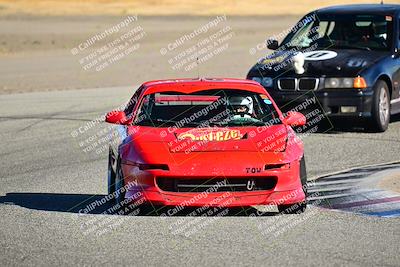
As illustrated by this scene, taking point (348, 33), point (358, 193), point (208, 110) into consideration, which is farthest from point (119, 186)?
point (348, 33)

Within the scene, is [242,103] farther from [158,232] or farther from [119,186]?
[158,232]

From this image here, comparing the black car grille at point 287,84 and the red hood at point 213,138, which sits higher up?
the red hood at point 213,138

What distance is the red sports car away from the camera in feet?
28.4

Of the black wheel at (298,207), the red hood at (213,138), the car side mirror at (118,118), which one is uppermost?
the car side mirror at (118,118)

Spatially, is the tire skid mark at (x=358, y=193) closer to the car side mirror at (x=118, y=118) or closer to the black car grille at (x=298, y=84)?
the car side mirror at (x=118, y=118)

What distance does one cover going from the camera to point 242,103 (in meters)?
10.1

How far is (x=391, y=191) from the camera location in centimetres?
1019

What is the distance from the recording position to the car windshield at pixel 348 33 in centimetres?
1541

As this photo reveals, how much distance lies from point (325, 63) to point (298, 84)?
1.72ft

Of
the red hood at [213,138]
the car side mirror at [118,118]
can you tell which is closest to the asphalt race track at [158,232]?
the red hood at [213,138]

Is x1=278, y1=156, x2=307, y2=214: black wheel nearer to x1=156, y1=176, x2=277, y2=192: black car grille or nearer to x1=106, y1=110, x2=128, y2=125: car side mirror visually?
x1=156, y1=176, x2=277, y2=192: black car grille

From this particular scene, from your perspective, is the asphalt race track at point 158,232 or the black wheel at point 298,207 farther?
the black wheel at point 298,207

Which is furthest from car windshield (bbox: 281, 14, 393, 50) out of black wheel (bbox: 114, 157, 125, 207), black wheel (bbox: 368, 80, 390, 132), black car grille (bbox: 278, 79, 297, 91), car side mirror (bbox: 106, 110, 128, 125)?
black wheel (bbox: 114, 157, 125, 207)

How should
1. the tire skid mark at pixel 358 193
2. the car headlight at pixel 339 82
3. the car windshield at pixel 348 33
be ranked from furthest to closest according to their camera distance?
the car windshield at pixel 348 33
the car headlight at pixel 339 82
the tire skid mark at pixel 358 193
